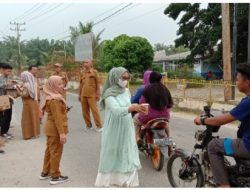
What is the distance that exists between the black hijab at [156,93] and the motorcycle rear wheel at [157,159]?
27.4 inches

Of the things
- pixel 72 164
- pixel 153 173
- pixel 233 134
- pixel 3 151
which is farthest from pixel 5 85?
pixel 233 134

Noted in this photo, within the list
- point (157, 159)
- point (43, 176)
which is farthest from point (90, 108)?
point (43, 176)

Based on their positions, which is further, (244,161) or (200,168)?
(200,168)

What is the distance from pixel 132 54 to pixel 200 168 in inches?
1147

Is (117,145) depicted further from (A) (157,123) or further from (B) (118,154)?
(A) (157,123)

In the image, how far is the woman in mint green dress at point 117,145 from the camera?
5418 millimetres

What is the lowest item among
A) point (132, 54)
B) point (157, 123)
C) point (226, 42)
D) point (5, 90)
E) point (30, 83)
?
point (157, 123)

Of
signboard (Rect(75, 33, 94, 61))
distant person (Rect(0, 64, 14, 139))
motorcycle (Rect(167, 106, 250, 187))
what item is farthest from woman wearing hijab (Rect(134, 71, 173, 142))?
signboard (Rect(75, 33, 94, 61))

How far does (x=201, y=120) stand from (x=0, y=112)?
6.34 metres

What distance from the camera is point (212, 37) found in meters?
30.9

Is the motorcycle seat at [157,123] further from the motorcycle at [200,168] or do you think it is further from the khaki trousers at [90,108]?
the khaki trousers at [90,108]

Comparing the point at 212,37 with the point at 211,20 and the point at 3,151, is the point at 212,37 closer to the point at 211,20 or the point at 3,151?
the point at 211,20

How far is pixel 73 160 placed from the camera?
23.9ft

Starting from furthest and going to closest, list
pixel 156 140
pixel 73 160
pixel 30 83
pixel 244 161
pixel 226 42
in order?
pixel 226 42, pixel 30 83, pixel 73 160, pixel 156 140, pixel 244 161
